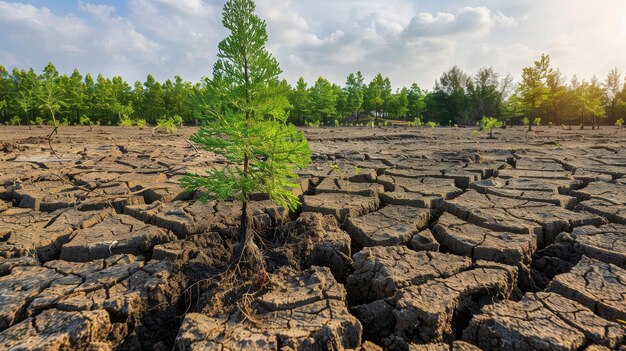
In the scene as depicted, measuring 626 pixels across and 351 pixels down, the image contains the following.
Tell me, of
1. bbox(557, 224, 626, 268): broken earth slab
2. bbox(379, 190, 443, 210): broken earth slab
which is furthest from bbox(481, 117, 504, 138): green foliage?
bbox(557, 224, 626, 268): broken earth slab

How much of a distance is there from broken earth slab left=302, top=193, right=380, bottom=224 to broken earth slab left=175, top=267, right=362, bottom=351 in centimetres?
150

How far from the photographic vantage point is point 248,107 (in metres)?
2.38

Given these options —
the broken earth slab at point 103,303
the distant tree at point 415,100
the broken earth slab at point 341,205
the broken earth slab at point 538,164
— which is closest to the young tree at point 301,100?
the distant tree at point 415,100

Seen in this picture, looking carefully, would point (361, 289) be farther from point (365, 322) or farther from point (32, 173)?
point (32, 173)

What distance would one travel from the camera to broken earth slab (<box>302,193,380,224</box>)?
3.83 metres

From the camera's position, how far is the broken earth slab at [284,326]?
6.27 ft

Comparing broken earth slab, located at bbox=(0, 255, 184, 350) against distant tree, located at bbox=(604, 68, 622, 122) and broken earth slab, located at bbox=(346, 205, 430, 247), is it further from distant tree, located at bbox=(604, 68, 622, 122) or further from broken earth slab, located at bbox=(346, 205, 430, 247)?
distant tree, located at bbox=(604, 68, 622, 122)

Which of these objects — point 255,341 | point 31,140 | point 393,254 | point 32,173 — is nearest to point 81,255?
point 255,341

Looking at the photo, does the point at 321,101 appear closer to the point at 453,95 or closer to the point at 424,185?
the point at 453,95

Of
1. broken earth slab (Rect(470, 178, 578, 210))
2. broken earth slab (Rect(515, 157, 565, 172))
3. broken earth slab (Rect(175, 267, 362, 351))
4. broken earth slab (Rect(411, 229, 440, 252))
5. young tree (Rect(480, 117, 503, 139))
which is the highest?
young tree (Rect(480, 117, 503, 139))

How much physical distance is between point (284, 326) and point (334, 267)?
940mm

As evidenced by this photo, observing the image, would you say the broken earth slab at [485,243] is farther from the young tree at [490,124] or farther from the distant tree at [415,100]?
the distant tree at [415,100]

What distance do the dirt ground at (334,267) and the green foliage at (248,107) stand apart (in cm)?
85

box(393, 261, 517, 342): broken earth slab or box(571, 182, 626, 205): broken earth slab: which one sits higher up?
box(571, 182, 626, 205): broken earth slab
